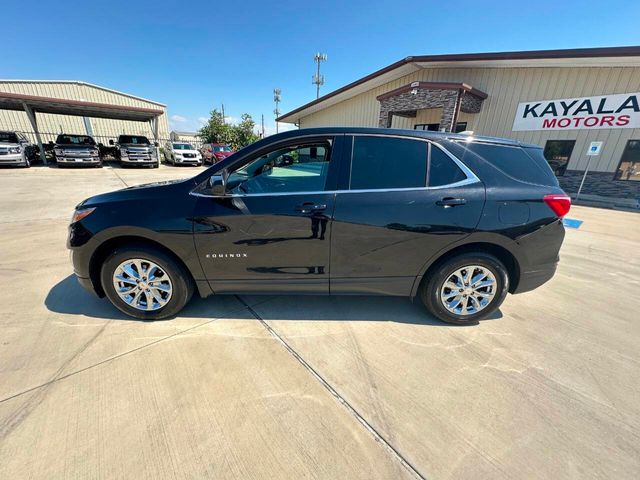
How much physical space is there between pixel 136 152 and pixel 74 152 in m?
2.87

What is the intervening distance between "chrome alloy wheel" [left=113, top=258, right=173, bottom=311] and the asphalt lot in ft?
0.70

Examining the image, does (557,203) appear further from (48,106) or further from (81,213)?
(48,106)

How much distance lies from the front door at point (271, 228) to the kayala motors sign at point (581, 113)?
13.4 metres

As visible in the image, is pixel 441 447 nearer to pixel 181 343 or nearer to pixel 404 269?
pixel 404 269

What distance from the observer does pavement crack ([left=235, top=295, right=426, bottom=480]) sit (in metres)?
1.50

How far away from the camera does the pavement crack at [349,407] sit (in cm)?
150

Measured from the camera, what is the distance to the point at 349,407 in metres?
1.82

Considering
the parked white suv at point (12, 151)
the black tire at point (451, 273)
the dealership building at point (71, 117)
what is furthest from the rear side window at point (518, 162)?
the dealership building at point (71, 117)

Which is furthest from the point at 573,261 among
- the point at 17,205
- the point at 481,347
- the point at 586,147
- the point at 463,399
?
the point at 17,205

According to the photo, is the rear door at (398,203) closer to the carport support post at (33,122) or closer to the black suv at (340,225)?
the black suv at (340,225)

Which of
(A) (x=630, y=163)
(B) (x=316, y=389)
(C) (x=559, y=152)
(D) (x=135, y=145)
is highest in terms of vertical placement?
(C) (x=559, y=152)

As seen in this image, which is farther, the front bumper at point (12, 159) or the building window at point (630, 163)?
the front bumper at point (12, 159)

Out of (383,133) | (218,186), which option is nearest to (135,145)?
(218,186)

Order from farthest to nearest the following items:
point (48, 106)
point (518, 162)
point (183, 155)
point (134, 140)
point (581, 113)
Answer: point (183, 155), point (134, 140), point (48, 106), point (581, 113), point (518, 162)
